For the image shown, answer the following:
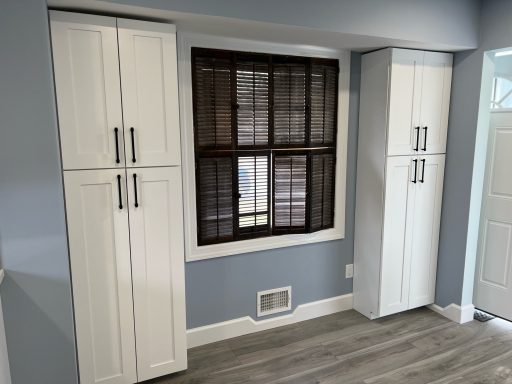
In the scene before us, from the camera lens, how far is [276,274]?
2.80 m

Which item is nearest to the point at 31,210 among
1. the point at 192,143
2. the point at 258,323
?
the point at 192,143

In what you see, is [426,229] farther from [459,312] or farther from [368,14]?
[368,14]

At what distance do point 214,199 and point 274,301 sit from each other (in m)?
0.99

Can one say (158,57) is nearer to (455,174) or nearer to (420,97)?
(420,97)

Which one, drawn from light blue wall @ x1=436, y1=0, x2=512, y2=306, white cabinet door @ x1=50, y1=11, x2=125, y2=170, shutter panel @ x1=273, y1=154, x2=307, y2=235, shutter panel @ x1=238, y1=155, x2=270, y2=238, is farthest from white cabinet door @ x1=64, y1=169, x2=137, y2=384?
light blue wall @ x1=436, y1=0, x2=512, y2=306

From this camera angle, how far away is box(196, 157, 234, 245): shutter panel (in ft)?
7.99

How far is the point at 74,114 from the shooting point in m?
1.78

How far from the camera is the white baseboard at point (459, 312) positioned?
291 centimetres

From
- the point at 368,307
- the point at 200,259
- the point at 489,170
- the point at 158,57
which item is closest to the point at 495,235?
the point at 489,170

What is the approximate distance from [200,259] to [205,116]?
99 centimetres

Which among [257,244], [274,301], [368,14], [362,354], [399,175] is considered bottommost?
[362,354]

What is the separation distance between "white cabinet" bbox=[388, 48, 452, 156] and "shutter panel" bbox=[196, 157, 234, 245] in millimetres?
1240

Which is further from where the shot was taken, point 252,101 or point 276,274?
point 276,274

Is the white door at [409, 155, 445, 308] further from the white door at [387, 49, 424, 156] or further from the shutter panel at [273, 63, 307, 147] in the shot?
the shutter panel at [273, 63, 307, 147]
